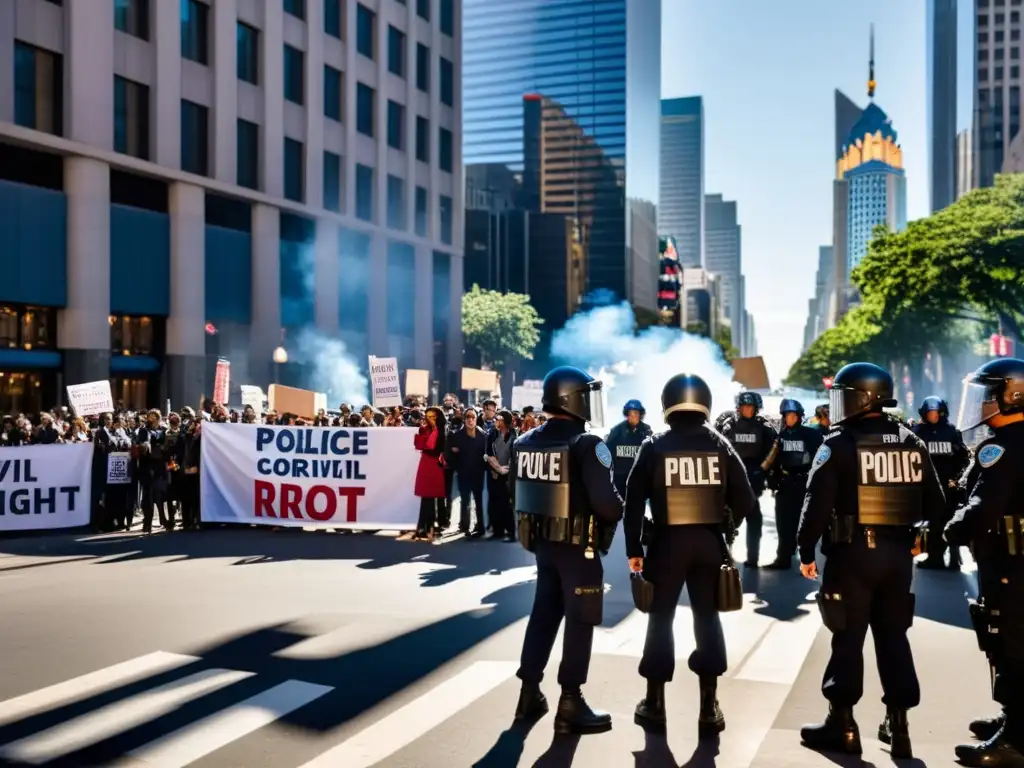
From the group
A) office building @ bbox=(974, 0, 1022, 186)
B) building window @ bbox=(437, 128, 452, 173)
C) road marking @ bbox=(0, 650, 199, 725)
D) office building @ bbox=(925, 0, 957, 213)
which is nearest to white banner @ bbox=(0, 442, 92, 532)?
road marking @ bbox=(0, 650, 199, 725)

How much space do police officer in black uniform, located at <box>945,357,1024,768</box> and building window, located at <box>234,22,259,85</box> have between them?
114 feet

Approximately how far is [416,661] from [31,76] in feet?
86.3

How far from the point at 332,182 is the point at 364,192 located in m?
2.35

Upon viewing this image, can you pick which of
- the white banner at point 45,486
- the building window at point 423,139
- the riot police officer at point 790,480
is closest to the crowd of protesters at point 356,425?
the white banner at point 45,486

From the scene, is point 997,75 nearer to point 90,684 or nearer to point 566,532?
point 566,532

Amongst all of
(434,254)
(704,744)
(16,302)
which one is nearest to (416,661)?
(704,744)

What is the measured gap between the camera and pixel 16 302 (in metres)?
27.4

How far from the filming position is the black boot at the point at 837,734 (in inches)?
204

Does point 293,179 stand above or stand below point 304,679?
above

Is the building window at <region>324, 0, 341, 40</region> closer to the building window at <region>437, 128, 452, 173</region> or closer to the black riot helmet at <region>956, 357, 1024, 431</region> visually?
the building window at <region>437, 128, 452, 173</region>

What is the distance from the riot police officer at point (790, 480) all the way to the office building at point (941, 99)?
163291mm

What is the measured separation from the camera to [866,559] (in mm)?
Result: 5184

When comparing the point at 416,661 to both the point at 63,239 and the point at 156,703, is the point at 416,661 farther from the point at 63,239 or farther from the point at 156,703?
the point at 63,239

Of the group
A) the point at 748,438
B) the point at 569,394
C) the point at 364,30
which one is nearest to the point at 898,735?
the point at 569,394
